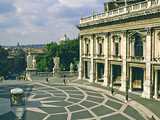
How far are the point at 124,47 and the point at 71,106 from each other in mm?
15689

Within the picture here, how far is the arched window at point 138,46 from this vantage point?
52594 mm

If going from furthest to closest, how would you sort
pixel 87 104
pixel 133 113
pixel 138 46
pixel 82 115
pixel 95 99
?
pixel 138 46 → pixel 95 99 → pixel 87 104 → pixel 133 113 → pixel 82 115

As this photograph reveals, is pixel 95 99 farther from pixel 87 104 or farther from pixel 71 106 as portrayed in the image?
pixel 71 106

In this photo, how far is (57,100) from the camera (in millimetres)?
49500

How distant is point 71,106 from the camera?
1778 inches

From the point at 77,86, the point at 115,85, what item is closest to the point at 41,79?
the point at 77,86

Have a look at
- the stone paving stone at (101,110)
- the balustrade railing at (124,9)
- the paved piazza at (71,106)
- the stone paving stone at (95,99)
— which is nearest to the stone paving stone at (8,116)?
the paved piazza at (71,106)

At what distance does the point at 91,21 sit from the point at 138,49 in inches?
694

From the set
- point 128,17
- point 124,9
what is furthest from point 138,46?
point 124,9

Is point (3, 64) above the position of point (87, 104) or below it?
above

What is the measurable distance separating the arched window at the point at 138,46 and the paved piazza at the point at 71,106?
7974 millimetres

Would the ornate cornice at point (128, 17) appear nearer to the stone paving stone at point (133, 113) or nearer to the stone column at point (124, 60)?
the stone column at point (124, 60)

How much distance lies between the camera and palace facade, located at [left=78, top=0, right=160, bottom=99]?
48.8 meters

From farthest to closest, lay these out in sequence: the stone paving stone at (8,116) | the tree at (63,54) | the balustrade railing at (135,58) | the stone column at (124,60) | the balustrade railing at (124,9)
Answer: the tree at (63,54) → the stone column at (124,60) → the balustrade railing at (135,58) → the balustrade railing at (124,9) → the stone paving stone at (8,116)
